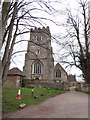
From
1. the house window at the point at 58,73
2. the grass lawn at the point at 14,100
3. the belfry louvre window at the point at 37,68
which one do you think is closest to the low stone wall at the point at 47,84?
the belfry louvre window at the point at 37,68

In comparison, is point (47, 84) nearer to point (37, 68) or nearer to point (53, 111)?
point (37, 68)

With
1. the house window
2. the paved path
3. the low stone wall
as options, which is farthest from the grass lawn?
the house window

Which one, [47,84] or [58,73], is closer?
[47,84]

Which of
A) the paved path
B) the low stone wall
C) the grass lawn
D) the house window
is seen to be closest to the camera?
the paved path

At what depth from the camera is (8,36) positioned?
480 inches

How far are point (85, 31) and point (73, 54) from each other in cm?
398

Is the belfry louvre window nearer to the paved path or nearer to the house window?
the house window

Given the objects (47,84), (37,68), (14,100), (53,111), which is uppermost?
(37,68)

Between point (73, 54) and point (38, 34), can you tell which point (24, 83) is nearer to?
point (73, 54)

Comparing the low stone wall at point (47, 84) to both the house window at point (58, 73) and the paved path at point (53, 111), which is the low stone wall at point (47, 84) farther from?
the paved path at point (53, 111)

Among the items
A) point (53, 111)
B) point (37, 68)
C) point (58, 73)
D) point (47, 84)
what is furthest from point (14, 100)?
point (58, 73)

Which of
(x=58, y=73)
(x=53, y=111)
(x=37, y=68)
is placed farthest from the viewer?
(x=58, y=73)

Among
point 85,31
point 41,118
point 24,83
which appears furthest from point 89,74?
point 41,118

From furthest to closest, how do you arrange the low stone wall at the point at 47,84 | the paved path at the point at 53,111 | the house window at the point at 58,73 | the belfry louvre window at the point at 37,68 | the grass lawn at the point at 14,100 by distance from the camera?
the house window at the point at 58,73, the belfry louvre window at the point at 37,68, the low stone wall at the point at 47,84, the grass lawn at the point at 14,100, the paved path at the point at 53,111
